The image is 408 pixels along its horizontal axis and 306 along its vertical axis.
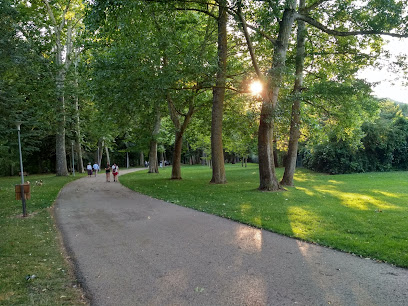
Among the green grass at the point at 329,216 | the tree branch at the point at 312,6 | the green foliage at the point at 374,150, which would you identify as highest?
the tree branch at the point at 312,6

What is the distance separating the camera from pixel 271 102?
41.3ft

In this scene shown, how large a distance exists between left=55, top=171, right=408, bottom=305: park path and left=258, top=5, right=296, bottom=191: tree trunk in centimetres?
621

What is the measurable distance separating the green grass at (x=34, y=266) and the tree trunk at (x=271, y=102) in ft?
28.2

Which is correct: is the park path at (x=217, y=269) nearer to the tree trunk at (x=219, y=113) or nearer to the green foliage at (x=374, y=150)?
the tree trunk at (x=219, y=113)

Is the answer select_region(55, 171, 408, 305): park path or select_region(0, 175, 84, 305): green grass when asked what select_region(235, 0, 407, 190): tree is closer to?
select_region(55, 171, 408, 305): park path

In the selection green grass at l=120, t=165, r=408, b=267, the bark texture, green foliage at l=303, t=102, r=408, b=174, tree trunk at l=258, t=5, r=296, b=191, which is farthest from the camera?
green foliage at l=303, t=102, r=408, b=174

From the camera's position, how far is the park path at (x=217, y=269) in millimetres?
3744

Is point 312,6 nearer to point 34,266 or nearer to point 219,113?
point 219,113

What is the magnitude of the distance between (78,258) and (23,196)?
4921mm

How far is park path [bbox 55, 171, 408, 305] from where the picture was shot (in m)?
3.74

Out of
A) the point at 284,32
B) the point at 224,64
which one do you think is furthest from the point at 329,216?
the point at 224,64

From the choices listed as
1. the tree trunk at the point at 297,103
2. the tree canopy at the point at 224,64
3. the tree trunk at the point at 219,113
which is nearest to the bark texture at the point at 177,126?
the tree canopy at the point at 224,64

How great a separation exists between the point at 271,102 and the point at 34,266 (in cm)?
1029

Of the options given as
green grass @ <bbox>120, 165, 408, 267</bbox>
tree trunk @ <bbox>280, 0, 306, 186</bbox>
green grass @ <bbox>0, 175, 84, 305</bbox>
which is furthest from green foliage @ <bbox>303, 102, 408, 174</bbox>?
green grass @ <bbox>0, 175, 84, 305</bbox>
